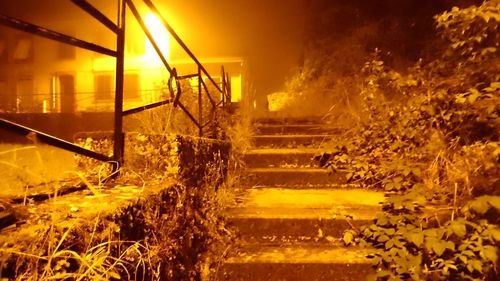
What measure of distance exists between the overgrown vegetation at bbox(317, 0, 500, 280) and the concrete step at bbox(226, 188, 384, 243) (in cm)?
16

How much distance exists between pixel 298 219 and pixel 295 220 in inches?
1.0

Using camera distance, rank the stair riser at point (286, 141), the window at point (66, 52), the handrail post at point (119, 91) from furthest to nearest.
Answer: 1. the window at point (66, 52)
2. the stair riser at point (286, 141)
3. the handrail post at point (119, 91)

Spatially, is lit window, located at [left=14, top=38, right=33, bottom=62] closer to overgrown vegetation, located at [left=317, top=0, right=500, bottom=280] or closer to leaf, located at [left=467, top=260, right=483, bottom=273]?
overgrown vegetation, located at [left=317, top=0, right=500, bottom=280]

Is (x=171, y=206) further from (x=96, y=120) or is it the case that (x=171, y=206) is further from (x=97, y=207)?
(x=96, y=120)

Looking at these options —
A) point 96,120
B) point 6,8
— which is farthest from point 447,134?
point 6,8

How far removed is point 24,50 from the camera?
1766 centimetres

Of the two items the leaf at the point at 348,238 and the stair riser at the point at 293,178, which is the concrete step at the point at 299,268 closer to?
the leaf at the point at 348,238

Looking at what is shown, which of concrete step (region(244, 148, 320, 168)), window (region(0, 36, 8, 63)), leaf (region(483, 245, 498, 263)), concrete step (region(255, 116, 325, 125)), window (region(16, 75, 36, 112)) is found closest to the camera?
leaf (region(483, 245, 498, 263))

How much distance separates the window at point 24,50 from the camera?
57.2ft

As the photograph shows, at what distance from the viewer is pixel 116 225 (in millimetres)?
2039

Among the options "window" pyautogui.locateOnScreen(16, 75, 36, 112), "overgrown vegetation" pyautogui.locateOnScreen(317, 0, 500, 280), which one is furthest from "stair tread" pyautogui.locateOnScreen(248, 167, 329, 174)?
"window" pyautogui.locateOnScreen(16, 75, 36, 112)

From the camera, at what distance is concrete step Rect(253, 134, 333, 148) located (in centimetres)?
580

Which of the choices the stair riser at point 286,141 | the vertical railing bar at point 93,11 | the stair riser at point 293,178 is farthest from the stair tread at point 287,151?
the vertical railing bar at point 93,11

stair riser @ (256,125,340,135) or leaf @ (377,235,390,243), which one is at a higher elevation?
stair riser @ (256,125,340,135)
